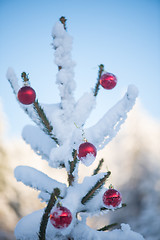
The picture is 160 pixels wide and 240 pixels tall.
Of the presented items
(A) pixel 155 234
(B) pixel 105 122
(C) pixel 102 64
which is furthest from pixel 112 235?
(A) pixel 155 234

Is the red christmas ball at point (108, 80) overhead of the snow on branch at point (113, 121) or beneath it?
overhead

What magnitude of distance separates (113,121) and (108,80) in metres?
0.38

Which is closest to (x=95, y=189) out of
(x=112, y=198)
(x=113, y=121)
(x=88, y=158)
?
(x=112, y=198)

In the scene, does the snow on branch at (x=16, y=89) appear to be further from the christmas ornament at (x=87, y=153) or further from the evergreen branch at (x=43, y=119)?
the christmas ornament at (x=87, y=153)

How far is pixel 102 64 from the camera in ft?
5.71

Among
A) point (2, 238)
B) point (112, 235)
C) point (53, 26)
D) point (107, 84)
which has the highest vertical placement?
point (53, 26)

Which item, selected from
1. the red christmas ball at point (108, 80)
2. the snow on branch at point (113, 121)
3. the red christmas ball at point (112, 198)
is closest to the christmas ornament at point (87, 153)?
the red christmas ball at point (112, 198)

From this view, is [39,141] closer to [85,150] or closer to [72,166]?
[72,166]

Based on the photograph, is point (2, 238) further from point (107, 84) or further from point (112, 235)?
point (107, 84)

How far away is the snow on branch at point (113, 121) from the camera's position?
165 centimetres

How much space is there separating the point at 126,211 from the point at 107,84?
20.5 feet

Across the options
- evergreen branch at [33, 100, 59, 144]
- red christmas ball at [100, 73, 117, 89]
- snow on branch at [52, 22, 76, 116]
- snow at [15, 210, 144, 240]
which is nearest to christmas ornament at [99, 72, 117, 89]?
red christmas ball at [100, 73, 117, 89]

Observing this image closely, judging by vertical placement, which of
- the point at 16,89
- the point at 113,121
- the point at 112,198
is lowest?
the point at 112,198

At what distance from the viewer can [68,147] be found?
5.06 ft
